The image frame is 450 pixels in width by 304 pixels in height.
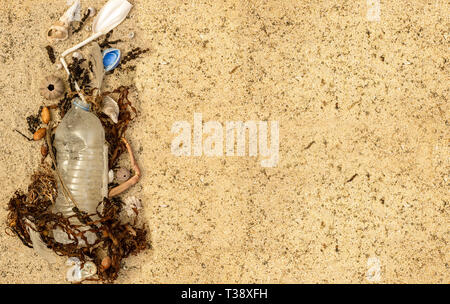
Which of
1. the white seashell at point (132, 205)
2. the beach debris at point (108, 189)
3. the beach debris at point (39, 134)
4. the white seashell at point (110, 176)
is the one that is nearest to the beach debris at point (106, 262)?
the beach debris at point (108, 189)

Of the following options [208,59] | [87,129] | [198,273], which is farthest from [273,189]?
[87,129]

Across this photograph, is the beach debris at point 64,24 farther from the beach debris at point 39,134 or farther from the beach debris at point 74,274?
the beach debris at point 74,274

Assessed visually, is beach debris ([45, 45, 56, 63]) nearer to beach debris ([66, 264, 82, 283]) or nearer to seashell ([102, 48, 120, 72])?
seashell ([102, 48, 120, 72])

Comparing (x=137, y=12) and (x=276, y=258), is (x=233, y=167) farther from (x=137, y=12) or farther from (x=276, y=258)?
(x=137, y=12)

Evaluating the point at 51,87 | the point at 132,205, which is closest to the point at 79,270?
the point at 132,205

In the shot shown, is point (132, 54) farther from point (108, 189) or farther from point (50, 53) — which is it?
point (108, 189)

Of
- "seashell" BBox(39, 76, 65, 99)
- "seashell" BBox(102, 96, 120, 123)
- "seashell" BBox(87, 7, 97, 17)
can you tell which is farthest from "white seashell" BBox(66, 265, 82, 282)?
"seashell" BBox(87, 7, 97, 17)
